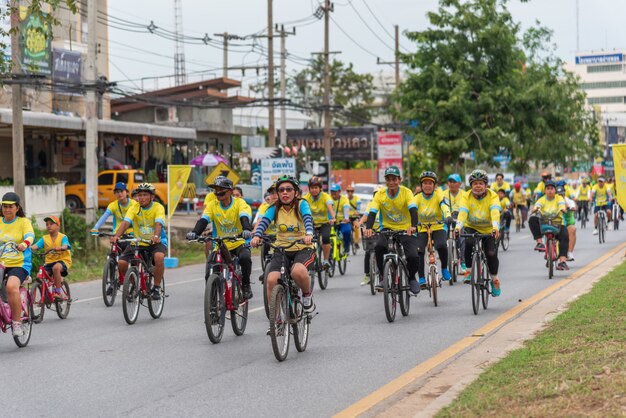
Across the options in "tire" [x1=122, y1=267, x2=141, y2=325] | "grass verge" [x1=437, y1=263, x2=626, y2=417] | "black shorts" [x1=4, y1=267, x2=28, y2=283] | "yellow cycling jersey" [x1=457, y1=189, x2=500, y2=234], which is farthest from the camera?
"yellow cycling jersey" [x1=457, y1=189, x2=500, y2=234]

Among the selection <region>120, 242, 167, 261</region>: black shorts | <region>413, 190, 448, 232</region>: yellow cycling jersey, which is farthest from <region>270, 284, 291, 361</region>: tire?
<region>413, 190, 448, 232</region>: yellow cycling jersey

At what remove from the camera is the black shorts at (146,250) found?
1477cm

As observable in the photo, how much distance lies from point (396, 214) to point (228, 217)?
253 centimetres

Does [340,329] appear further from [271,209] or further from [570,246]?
[570,246]

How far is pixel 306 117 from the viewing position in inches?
3511

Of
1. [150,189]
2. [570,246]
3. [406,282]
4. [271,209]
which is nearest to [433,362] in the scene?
[271,209]

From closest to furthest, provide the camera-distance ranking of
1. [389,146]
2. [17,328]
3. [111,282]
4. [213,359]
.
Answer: [213,359] → [17,328] → [111,282] → [389,146]

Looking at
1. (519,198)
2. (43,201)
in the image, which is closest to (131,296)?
(43,201)

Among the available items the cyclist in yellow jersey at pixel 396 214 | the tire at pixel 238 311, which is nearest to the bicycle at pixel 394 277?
the cyclist in yellow jersey at pixel 396 214

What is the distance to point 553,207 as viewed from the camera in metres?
19.1

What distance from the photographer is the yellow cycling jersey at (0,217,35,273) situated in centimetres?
1180

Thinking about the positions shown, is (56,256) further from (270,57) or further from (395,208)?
(270,57)

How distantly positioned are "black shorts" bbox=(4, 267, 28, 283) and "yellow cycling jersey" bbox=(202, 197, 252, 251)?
2347 millimetres

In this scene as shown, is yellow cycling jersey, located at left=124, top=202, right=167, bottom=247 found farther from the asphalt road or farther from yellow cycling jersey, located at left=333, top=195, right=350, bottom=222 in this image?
yellow cycling jersey, located at left=333, top=195, right=350, bottom=222
